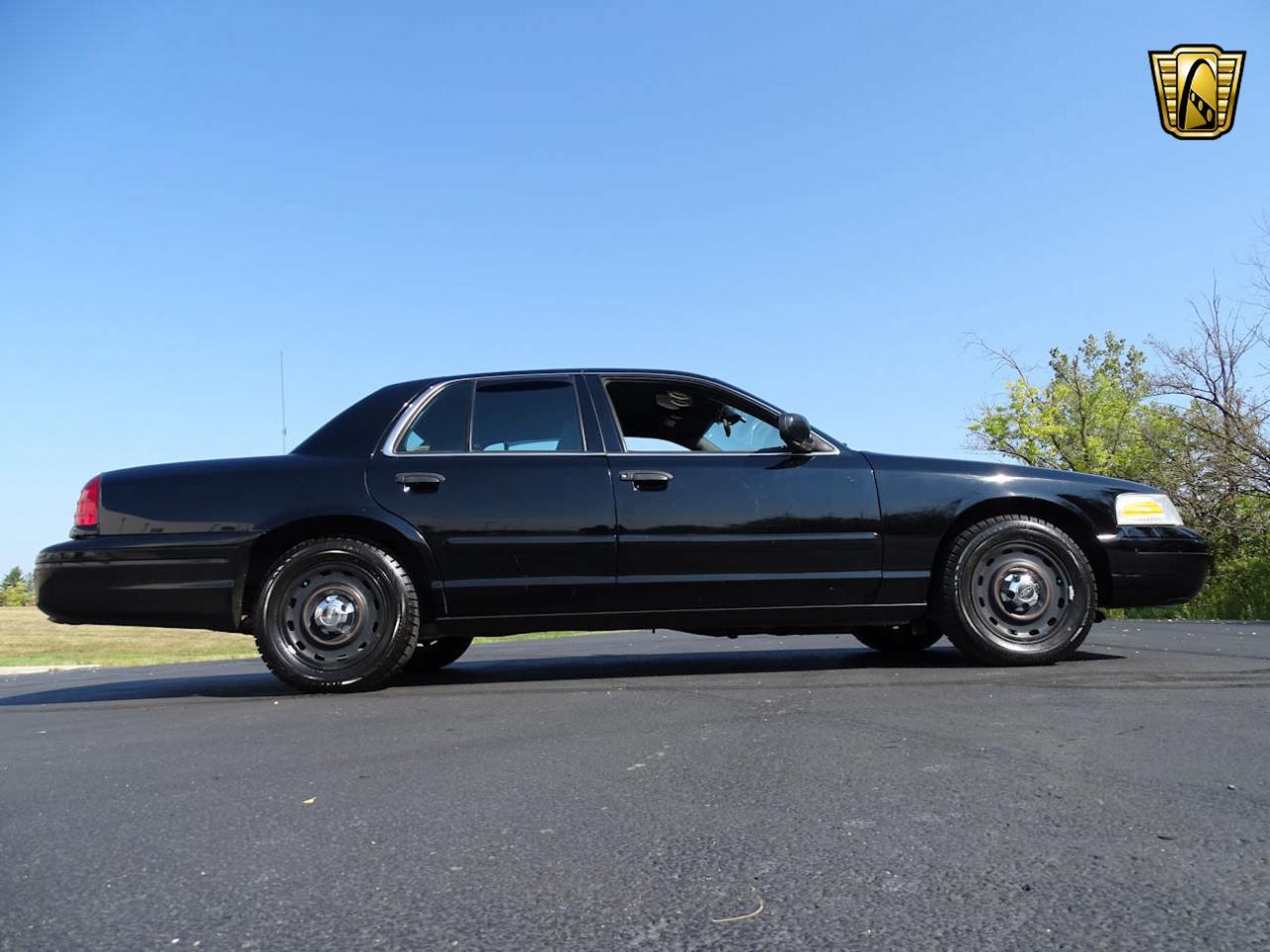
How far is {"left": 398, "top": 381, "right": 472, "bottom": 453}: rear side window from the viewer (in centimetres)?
536

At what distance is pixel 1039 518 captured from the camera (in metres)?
5.56

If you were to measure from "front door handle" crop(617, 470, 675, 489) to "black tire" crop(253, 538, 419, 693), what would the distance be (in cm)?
124

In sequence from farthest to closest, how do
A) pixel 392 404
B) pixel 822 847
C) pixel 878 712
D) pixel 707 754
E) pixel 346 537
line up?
pixel 392 404
pixel 346 537
pixel 878 712
pixel 707 754
pixel 822 847

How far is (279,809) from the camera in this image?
2.71 meters

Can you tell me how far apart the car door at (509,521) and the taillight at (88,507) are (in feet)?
4.64

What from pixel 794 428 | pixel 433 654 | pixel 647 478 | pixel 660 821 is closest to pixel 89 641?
pixel 433 654

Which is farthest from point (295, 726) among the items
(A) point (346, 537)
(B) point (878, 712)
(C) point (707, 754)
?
(B) point (878, 712)

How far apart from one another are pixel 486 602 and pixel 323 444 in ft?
4.10

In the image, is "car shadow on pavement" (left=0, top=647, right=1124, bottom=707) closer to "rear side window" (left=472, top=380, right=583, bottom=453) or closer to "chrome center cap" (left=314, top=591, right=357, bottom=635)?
"chrome center cap" (left=314, top=591, right=357, bottom=635)

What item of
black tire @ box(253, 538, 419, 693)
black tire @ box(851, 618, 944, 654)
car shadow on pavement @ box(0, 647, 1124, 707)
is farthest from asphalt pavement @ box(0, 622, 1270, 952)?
black tire @ box(851, 618, 944, 654)

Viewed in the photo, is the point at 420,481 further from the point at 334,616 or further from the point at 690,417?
the point at 690,417

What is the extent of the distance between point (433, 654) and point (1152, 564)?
13.9 ft

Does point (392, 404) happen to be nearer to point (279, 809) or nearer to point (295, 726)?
point (295, 726)

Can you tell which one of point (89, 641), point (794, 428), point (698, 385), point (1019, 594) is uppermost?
point (698, 385)
